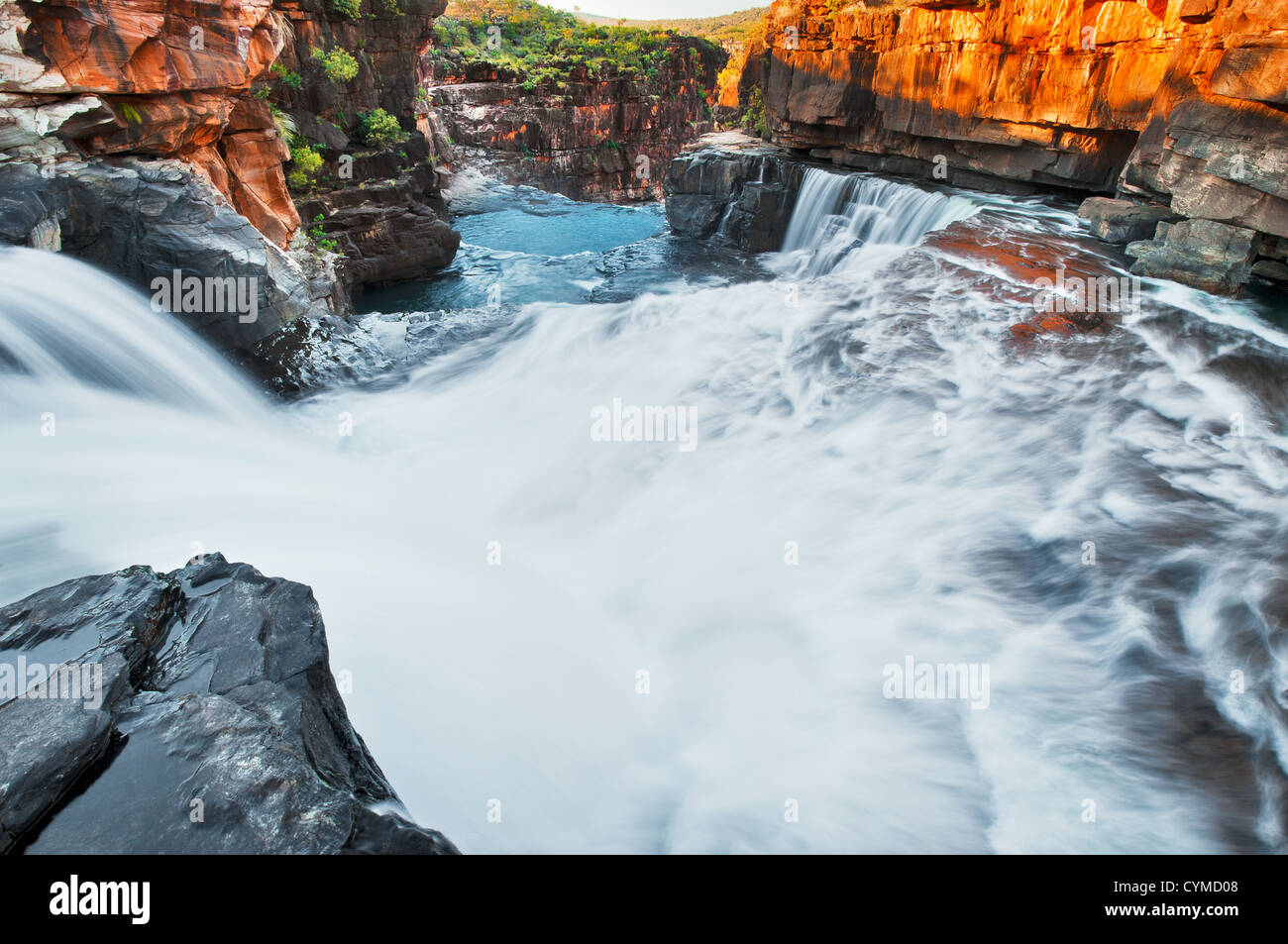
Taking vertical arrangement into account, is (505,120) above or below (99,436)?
above

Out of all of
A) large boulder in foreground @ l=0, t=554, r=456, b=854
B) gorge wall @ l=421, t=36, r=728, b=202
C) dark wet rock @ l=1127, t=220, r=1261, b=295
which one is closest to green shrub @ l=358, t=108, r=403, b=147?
gorge wall @ l=421, t=36, r=728, b=202

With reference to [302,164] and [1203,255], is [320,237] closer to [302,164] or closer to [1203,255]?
[302,164]

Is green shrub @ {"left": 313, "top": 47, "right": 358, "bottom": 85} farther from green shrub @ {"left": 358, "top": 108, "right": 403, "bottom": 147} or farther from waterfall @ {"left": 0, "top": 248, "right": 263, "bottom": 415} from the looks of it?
waterfall @ {"left": 0, "top": 248, "right": 263, "bottom": 415}

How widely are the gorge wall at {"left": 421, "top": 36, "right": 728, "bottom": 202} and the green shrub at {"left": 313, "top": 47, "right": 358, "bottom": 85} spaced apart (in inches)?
493

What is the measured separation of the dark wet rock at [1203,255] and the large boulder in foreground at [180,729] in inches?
414

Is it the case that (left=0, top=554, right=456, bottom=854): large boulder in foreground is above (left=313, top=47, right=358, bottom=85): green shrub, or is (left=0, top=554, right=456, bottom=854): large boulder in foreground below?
below

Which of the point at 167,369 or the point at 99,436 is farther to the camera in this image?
the point at 167,369

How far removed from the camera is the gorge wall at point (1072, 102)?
754 cm

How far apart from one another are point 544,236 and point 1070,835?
2046cm

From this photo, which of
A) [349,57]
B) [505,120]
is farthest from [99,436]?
[505,120]

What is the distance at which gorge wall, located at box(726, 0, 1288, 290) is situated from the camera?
754 centimetres

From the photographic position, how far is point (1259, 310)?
318 inches
